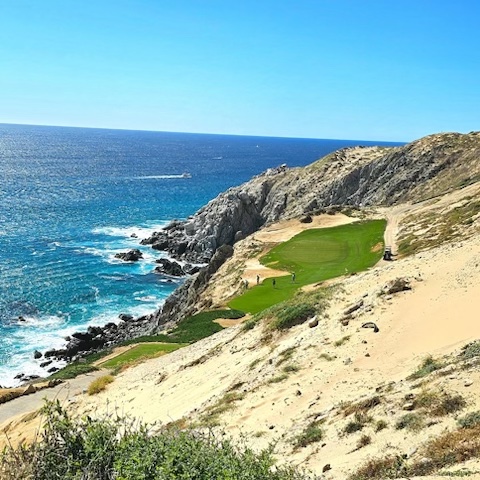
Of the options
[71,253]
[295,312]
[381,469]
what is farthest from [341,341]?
[71,253]

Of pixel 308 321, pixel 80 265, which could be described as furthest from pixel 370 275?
pixel 80 265

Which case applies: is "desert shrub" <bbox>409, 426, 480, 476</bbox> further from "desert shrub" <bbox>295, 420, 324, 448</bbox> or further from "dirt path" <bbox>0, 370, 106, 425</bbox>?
"dirt path" <bbox>0, 370, 106, 425</bbox>

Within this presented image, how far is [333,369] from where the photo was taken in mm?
17109

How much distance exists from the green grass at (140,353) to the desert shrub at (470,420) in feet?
72.3

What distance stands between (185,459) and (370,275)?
19.2 meters

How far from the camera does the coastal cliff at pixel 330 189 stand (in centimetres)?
7175

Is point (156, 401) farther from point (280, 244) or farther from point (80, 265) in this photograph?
point (80, 265)

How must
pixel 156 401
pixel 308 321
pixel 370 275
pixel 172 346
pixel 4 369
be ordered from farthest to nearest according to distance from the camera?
pixel 4 369 → pixel 172 346 → pixel 370 275 → pixel 308 321 → pixel 156 401

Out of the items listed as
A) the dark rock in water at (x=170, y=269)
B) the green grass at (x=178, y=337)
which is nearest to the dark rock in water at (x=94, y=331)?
the green grass at (x=178, y=337)

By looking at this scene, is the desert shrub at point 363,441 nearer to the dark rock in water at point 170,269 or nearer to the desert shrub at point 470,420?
→ the desert shrub at point 470,420

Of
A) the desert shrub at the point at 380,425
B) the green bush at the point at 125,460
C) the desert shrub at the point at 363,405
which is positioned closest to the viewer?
the green bush at the point at 125,460

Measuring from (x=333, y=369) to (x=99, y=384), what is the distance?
13.6 meters

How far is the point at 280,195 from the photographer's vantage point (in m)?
86.2

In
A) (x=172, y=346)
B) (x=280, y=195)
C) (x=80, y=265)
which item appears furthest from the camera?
(x=280, y=195)
